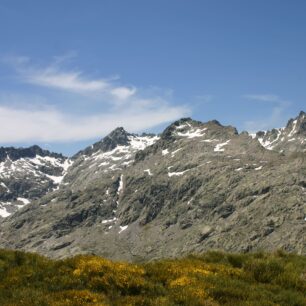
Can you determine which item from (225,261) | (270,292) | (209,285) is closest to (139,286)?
(209,285)

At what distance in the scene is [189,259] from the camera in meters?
21.1

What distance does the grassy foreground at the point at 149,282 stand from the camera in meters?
14.7

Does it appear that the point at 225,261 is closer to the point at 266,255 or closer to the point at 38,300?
the point at 266,255

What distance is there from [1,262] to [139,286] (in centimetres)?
668

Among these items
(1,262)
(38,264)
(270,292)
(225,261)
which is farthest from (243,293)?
(1,262)

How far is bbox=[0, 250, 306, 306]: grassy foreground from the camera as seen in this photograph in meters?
14.7

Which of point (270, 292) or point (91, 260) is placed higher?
point (91, 260)

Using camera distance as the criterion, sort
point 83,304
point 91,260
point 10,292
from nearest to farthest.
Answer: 1. point 83,304
2. point 10,292
3. point 91,260

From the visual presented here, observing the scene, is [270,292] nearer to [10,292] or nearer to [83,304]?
[83,304]

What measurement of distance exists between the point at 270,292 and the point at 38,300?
7856mm

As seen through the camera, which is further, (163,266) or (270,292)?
(163,266)

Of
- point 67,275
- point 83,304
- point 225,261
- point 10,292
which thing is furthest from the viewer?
point 225,261

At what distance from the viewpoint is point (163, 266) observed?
18531mm

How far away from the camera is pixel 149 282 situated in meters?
16.3
